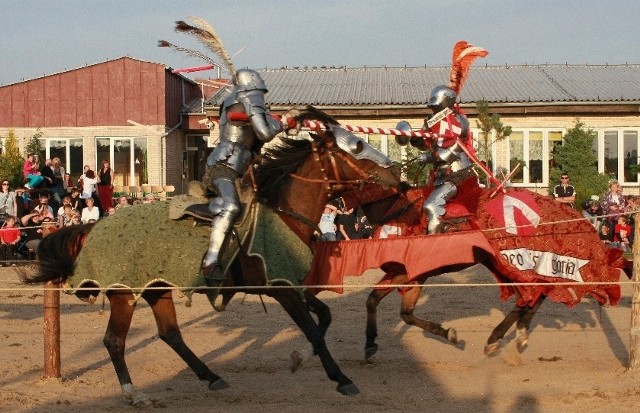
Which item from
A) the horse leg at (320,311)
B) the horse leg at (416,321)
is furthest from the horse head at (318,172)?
the horse leg at (416,321)

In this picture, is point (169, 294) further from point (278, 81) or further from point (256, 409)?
point (278, 81)

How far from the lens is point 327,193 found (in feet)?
23.7

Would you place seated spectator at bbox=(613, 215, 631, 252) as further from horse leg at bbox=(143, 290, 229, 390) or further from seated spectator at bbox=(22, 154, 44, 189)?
seated spectator at bbox=(22, 154, 44, 189)

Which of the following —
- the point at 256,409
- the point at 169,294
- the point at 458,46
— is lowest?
the point at 256,409

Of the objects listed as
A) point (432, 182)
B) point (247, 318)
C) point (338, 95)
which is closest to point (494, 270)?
point (432, 182)

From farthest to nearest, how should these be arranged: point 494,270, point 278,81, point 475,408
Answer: point 278,81, point 494,270, point 475,408

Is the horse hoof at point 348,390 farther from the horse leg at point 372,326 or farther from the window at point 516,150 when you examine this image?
the window at point 516,150

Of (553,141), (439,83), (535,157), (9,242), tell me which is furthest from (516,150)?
(9,242)

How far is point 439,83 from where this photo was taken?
25.2 meters

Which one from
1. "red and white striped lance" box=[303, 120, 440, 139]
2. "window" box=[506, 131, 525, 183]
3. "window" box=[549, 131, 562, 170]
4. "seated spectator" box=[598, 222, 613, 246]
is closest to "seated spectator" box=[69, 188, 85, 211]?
"seated spectator" box=[598, 222, 613, 246]

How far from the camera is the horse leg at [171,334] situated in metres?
7.21

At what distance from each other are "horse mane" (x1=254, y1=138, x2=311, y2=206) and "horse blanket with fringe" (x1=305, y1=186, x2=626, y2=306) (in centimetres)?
67

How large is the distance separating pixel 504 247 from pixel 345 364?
176 centimetres

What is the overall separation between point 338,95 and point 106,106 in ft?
21.4
